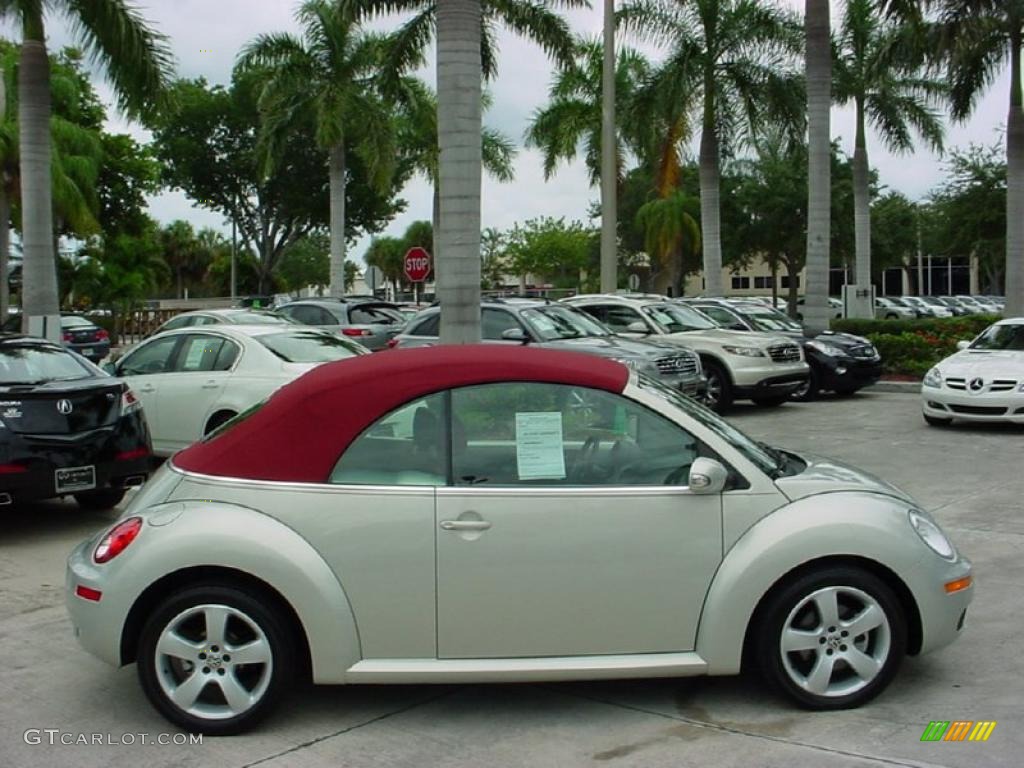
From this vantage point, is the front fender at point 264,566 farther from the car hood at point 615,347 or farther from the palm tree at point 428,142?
the palm tree at point 428,142

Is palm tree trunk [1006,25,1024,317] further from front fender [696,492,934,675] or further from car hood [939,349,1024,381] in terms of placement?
front fender [696,492,934,675]

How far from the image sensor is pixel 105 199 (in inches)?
1628

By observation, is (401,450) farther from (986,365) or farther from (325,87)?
(325,87)

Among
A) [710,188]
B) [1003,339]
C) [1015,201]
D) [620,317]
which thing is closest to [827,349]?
[620,317]

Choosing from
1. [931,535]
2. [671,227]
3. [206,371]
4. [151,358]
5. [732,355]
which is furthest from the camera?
[671,227]

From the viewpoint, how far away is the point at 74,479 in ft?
27.6

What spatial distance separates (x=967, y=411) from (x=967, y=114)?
1353cm

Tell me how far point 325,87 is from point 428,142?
6732 millimetres

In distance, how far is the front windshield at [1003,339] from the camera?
1446cm

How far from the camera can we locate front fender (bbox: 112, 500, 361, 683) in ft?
15.1

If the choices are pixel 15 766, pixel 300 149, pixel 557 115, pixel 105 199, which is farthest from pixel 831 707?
pixel 300 149

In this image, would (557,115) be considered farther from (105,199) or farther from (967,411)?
(967,411)

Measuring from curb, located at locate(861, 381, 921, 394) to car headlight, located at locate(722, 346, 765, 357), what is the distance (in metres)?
3.57

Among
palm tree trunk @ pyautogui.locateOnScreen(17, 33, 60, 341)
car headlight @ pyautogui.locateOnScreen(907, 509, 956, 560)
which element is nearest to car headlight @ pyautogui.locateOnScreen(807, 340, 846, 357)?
palm tree trunk @ pyautogui.locateOnScreen(17, 33, 60, 341)
